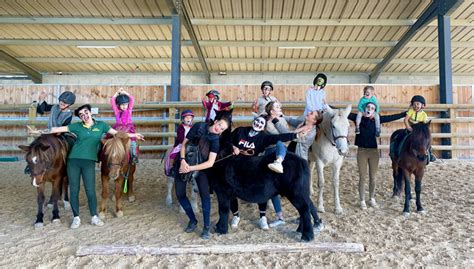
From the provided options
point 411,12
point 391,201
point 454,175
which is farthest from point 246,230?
point 411,12

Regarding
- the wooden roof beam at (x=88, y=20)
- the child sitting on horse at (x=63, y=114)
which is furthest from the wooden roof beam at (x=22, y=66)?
the child sitting on horse at (x=63, y=114)

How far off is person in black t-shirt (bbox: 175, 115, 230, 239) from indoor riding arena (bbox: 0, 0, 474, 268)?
0.02 meters

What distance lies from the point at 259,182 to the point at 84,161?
7.52 ft

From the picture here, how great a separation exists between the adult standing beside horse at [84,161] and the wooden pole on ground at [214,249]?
3.09ft

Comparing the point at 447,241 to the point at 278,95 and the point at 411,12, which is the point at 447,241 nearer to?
the point at 278,95

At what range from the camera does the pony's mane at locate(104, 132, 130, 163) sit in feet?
13.2

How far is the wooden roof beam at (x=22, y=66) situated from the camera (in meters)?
12.6

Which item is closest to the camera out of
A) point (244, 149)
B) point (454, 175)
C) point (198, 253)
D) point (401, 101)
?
point (198, 253)

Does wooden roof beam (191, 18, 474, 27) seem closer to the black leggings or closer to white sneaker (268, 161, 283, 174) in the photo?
the black leggings

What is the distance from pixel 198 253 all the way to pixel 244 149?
50.1 inches

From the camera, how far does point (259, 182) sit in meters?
3.42

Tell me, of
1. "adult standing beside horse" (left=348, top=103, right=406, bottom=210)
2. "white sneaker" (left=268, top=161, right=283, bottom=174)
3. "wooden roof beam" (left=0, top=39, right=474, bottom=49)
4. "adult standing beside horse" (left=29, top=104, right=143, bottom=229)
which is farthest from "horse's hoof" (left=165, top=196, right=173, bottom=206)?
"wooden roof beam" (left=0, top=39, right=474, bottom=49)

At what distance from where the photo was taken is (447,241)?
11.1ft

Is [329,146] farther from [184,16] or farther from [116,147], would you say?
[184,16]
